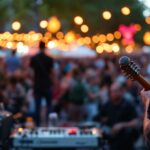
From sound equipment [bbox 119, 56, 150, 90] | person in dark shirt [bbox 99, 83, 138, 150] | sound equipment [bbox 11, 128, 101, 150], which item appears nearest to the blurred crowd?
person in dark shirt [bbox 99, 83, 138, 150]

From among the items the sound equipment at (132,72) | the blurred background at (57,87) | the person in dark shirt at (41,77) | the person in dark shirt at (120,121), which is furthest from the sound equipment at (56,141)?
the person in dark shirt at (41,77)

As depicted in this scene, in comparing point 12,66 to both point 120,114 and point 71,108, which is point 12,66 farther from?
point 120,114

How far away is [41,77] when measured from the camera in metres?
12.2

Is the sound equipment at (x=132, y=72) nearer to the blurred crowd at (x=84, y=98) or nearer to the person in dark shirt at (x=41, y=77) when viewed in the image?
the blurred crowd at (x=84, y=98)

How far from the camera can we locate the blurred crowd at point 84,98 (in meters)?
9.08

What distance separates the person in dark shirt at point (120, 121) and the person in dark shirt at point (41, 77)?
2.70m

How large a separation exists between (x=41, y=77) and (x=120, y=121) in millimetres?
3305

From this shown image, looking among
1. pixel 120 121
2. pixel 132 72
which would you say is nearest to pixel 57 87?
pixel 120 121

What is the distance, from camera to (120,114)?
9.11 meters

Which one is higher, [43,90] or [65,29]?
[65,29]

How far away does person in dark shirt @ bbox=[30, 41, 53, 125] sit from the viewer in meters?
11.9

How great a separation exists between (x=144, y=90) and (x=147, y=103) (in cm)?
9

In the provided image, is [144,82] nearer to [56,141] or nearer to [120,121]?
[56,141]

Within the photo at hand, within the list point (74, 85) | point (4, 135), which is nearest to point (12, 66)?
point (74, 85)
